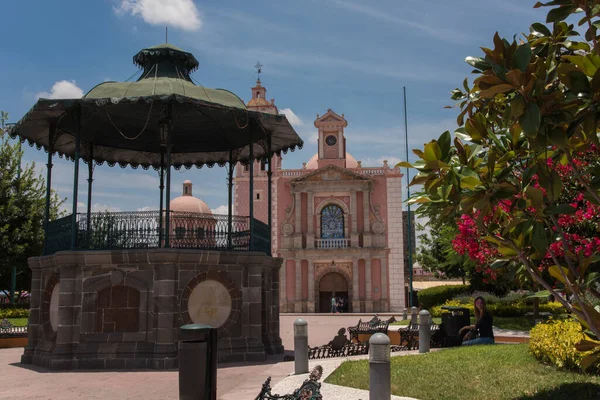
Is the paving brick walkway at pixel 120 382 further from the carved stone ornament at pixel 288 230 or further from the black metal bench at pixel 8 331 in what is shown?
the carved stone ornament at pixel 288 230

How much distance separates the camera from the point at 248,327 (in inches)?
531

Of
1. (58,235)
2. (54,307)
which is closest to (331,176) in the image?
(58,235)

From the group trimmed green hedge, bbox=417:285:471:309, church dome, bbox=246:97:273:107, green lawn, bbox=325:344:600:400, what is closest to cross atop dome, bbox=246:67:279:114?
church dome, bbox=246:97:273:107

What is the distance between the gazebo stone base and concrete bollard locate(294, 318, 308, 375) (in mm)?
3116

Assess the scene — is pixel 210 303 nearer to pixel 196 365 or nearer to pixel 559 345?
pixel 196 365

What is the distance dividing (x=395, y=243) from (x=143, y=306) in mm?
36219

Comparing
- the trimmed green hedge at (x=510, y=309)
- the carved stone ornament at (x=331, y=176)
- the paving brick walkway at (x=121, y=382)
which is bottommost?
the paving brick walkway at (x=121, y=382)

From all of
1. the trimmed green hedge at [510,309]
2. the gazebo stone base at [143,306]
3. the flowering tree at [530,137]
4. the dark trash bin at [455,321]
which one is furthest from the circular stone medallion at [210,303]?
the trimmed green hedge at [510,309]

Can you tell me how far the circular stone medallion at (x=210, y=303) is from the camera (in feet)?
43.0

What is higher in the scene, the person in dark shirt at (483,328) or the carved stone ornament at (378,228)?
→ the carved stone ornament at (378,228)

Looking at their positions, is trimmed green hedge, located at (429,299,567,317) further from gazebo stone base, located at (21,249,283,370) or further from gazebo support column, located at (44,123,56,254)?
gazebo support column, located at (44,123,56,254)

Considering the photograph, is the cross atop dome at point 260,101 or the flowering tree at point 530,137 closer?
the flowering tree at point 530,137

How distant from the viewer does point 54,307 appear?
13.6 meters

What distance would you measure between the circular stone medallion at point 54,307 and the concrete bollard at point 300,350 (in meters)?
5.91
